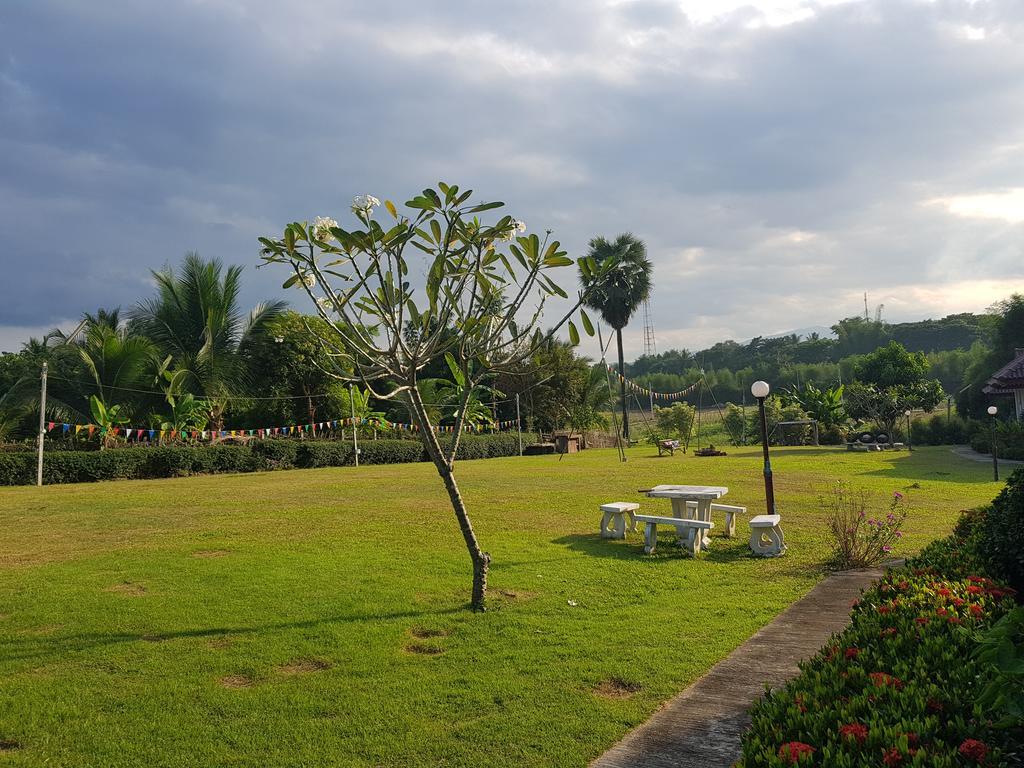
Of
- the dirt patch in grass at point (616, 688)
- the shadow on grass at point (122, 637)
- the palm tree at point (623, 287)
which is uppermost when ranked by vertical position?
the palm tree at point (623, 287)

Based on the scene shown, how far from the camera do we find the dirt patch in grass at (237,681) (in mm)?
4523

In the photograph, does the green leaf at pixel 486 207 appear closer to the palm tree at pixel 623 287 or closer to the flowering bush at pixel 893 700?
the flowering bush at pixel 893 700

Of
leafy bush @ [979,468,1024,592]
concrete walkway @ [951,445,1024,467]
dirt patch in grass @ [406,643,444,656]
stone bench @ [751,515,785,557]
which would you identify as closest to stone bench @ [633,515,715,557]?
stone bench @ [751,515,785,557]

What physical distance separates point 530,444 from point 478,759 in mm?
32198

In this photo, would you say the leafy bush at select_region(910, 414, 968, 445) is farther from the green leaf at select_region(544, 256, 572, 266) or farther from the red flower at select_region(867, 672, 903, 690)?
the red flower at select_region(867, 672, 903, 690)

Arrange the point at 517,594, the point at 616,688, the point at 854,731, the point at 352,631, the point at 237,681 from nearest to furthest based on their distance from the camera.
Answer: the point at 854,731, the point at 616,688, the point at 237,681, the point at 352,631, the point at 517,594

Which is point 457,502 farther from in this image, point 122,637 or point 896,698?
point 896,698

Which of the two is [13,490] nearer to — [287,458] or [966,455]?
[287,458]

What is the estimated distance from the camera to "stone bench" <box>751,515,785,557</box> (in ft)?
27.4

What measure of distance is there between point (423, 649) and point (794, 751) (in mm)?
3406

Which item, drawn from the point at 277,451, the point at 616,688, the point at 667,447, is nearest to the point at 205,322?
the point at 277,451

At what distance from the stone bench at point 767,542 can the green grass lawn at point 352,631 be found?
10.4 inches

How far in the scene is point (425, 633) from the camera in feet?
18.1

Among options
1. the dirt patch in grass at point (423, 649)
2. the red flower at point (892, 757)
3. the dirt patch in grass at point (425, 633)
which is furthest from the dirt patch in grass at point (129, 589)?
the red flower at point (892, 757)
